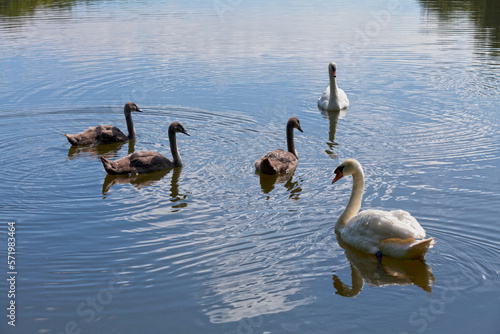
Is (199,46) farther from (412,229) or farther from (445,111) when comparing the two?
(412,229)

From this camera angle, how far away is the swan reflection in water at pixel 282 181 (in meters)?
11.9

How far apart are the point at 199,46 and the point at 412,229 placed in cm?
1999

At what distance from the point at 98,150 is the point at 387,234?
829cm

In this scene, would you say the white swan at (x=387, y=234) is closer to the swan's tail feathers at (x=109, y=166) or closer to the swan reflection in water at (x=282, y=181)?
the swan reflection in water at (x=282, y=181)

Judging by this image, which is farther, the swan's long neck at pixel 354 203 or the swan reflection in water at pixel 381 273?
the swan's long neck at pixel 354 203

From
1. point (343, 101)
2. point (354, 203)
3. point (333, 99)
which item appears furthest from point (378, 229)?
point (343, 101)

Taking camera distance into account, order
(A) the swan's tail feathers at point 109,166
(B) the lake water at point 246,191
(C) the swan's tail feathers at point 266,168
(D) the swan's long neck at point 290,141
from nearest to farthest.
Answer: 1. (B) the lake water at point 246,191
2. (C) the swan's tail feathers at point 266,168
3. (A) the swan's tail feathers at point 109,166
4. (D) the swan's long neck at point 290,141

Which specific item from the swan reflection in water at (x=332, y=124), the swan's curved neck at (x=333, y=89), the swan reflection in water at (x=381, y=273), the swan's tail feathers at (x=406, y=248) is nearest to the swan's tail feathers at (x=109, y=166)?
the swan reflection in water at (x=332, y=124)

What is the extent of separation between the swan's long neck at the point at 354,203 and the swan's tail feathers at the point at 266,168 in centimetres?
256

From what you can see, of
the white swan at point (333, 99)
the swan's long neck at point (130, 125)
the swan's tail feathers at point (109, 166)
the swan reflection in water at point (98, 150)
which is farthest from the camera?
the white swan at point (333, 99)

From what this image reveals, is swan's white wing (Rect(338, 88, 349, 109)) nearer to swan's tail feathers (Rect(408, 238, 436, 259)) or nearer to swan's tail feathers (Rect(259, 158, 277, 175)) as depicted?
swan's tail feathers (Rect(259, 158, 277, 175))

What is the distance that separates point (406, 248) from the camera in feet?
28.6

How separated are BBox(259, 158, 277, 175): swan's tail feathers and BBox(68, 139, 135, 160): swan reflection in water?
12.5 ft

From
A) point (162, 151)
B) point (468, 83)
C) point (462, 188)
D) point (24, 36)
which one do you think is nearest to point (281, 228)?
point (462, 188)
